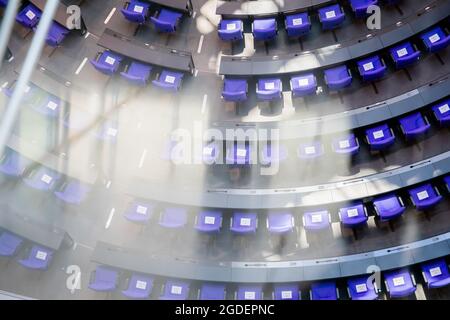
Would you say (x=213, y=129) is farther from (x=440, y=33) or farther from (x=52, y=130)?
(x=440, y=33)

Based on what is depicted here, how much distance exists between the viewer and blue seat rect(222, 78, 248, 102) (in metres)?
16.4

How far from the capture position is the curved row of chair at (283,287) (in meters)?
14.4

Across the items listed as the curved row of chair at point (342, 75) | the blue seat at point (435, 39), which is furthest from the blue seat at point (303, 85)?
the blue seat at point (435, 39)

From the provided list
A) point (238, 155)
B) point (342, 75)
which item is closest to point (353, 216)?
point (238, 155)

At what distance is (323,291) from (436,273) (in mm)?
2701

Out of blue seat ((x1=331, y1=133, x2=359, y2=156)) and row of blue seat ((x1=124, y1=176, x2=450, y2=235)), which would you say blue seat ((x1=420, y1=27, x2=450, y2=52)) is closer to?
blue seat ((x1=331, y1=133, x2=359, y2=156))

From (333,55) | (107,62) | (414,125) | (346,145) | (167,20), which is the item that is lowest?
(346,145)

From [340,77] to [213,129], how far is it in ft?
12.3

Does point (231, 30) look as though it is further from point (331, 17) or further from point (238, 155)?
point (238, 155)

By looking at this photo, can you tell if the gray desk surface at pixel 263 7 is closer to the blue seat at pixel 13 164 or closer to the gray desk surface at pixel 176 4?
the gray desk surface at pixel 176 4

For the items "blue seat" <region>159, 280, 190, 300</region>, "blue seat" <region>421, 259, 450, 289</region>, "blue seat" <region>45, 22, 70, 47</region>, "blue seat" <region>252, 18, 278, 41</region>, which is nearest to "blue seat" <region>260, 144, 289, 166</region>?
"blue seat" <region>252, 18, 278, 41</region>

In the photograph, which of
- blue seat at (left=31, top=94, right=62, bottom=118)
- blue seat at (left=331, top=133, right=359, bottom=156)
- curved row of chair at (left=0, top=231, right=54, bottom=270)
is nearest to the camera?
curved row of chair at (left=0, top=231, right=54, bottom=270)

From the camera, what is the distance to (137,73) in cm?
1709

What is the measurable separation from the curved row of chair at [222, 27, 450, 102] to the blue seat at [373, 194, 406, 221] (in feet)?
10.8
